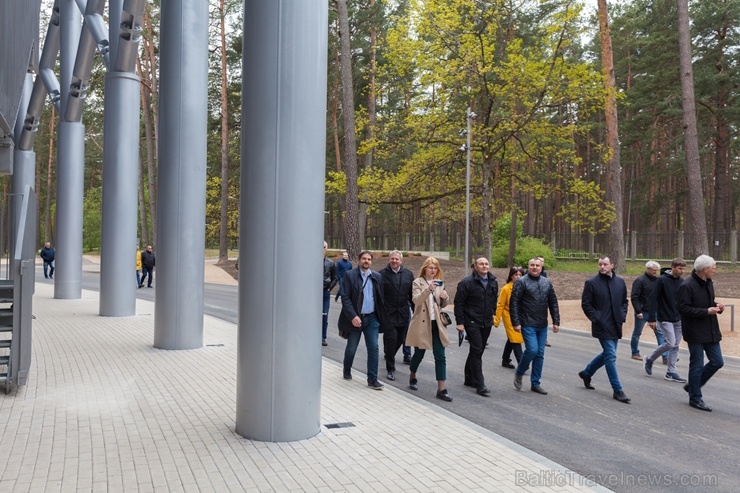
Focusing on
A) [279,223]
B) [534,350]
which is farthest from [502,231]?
[279,223]

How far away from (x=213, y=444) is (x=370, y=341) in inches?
118

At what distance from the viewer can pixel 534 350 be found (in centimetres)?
846

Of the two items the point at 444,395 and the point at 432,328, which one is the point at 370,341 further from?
the point at 444,395

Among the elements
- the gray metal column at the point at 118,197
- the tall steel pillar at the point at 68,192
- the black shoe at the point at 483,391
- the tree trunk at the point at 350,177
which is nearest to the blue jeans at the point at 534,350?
the black shoe at the point at 483,391

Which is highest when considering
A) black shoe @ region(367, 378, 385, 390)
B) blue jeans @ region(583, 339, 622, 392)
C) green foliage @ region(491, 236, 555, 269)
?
green foliage @ region(491, 236, 555, 269)

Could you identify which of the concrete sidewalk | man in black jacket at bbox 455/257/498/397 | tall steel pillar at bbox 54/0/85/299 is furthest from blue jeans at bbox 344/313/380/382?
tall steel pillar at bbox 54/0/85/299

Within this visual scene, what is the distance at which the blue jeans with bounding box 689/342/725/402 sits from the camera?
7790 millimetres

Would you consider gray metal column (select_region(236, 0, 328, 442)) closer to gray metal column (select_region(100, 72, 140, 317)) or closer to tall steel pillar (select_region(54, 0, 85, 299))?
gray metal column (select_region(100, 72, 140, 317))

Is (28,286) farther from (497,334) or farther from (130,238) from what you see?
(497,334)

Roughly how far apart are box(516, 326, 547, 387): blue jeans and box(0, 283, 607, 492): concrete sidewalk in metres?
1.55

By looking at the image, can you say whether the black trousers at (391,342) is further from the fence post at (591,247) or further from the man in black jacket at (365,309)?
the fence post at (591,247)

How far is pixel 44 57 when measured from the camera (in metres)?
20.7

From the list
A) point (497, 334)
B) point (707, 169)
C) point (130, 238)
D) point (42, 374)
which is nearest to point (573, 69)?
point (497, 334)

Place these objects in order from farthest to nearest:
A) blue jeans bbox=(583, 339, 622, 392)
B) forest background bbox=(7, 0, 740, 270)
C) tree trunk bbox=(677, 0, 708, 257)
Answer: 1. forest background bbox=(7, 0, 740, 270)
2. tree trunk bbox=(677, 0, 708, 257)
3. blue jeans bbox=(583, 339, 622, 392)
